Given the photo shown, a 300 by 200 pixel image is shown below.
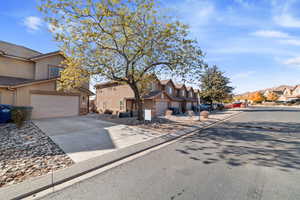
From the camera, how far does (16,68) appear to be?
12352 mm

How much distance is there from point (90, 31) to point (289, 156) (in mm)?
11448

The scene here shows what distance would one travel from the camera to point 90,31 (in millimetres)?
8477

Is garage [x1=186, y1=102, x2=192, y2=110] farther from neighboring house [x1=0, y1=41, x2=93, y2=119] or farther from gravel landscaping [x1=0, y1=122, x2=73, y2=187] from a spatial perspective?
gravel landscaping [x1=0, y1=122, x2=73, y2=187]

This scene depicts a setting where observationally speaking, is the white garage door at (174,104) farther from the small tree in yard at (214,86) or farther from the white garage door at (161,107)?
the small tree in yard at (214,86)

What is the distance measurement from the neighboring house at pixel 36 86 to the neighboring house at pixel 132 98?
592cm

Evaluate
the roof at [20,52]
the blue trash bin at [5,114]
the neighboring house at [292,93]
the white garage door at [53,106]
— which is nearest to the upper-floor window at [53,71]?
the roof at [20,52]

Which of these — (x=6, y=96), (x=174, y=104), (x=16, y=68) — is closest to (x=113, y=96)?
(x=174, y=104)

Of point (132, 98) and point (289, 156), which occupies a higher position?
point (132, 98)

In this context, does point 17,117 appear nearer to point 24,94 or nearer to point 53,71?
point 24,94

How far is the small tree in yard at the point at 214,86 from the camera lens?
24.8m

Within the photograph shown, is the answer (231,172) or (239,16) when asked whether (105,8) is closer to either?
(239,16)

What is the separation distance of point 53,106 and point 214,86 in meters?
25.0

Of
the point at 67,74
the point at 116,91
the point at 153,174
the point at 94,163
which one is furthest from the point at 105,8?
the point at 116,91

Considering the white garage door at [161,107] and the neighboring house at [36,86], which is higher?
the neighboring house at [36,86]
